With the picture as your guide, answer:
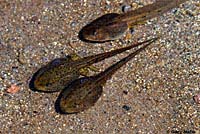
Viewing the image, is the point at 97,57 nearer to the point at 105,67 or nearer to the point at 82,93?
the point at 105,67

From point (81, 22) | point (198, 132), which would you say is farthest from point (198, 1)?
point (198, 132)

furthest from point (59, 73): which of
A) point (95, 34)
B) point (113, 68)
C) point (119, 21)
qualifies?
point (119, 21)

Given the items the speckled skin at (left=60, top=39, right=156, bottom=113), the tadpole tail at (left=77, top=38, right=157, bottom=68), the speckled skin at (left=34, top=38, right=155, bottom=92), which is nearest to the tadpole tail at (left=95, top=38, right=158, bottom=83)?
the speckled skin at (left=60, top=39, right=156, bottom=113)

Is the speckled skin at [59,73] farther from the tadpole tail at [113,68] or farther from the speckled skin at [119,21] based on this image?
the speckled skin at [119,21]

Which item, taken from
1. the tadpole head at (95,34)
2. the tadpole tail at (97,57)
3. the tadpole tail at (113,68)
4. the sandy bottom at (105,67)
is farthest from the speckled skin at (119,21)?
the tadpole tail at (113,68)

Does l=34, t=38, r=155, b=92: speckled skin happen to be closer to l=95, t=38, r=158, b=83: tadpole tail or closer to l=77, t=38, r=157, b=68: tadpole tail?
l=77, t=38, r=157, b=68: tadpole tail

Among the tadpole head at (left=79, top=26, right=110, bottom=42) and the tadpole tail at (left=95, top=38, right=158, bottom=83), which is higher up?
the tadpole head at (left=79, top=26, right=110, bottom=42)
